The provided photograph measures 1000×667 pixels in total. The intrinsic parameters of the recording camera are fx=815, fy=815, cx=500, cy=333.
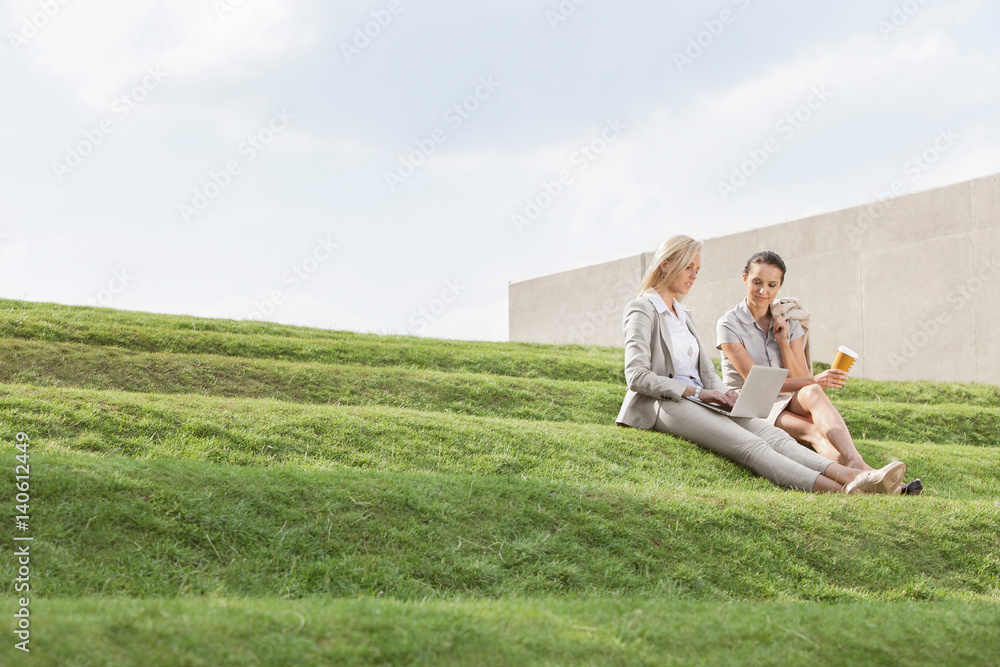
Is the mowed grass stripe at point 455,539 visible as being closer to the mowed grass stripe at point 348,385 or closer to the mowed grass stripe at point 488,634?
the mowed grass stripe at point 488,634

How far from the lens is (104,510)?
14.0ft

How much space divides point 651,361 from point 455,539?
121 inches

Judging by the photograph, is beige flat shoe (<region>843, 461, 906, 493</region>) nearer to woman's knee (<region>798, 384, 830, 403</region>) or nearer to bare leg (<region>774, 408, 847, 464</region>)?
bare leg (<region>774, 408, 847, 464</region>)

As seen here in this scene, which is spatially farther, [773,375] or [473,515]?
[773,375]

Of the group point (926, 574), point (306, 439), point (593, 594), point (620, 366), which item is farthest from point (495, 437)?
point (620, 366)

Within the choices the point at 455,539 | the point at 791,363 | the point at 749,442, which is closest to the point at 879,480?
the point at 749,442

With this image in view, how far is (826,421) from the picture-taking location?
22.2 feet

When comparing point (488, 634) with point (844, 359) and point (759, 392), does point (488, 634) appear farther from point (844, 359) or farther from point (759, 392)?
point (844, 359)

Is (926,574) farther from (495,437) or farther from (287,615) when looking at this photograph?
(287,615)

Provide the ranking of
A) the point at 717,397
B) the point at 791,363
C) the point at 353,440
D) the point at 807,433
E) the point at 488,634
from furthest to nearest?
the point at 791,363 < the point at 807,433 < the point at 717,397 < the point at 353,440 < the point at 488,634

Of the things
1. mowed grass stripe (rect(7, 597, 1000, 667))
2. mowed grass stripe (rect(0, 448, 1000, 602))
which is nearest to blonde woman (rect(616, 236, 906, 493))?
mowed grass stripe (rect(0, 448, 1000, 602))

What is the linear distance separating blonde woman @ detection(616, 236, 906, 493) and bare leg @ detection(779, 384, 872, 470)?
0.31m

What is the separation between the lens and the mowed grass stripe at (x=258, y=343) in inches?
410

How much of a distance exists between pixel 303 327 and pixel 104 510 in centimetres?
1019
